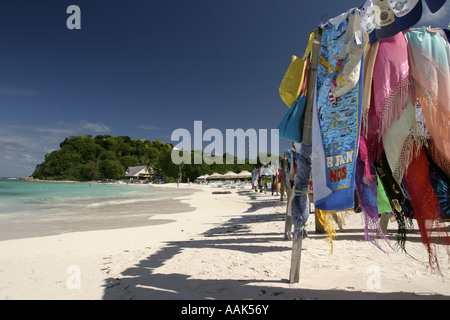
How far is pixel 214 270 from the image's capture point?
11.2ft

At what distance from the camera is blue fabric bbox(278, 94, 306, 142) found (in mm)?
2721

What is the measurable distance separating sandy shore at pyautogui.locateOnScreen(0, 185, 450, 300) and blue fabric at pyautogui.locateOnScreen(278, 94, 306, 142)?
1786mm

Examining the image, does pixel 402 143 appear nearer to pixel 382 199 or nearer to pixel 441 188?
pixel 441 188

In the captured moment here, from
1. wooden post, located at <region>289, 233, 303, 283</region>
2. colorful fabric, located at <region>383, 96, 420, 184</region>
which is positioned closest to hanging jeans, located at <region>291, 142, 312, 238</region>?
wooden post, located at <region>289, 233, 303, 283</region>

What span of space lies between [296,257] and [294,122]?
1615 mm

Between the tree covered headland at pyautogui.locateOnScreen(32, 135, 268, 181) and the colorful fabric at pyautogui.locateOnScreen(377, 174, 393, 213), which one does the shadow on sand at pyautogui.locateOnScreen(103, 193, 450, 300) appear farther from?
the tree covered headland at pyautogui.locateOnScreen(32, 135, 268, 181)

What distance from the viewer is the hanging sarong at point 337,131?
1.95 meters

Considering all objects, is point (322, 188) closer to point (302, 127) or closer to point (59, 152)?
point (302, 127)

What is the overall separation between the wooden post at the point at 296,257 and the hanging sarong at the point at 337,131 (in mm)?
889

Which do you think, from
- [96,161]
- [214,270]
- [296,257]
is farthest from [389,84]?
[96,161]

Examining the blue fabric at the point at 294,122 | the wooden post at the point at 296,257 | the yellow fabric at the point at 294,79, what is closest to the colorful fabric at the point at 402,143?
the blue fabric at the point at 294,122

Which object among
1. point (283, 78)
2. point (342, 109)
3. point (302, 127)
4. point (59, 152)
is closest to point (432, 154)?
point (342, 109)

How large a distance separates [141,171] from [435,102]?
8840cm

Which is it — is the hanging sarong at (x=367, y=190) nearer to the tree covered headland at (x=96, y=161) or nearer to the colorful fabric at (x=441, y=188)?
the colorful fabric at (x=441, y=188)
